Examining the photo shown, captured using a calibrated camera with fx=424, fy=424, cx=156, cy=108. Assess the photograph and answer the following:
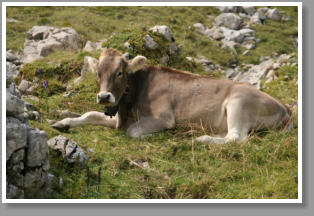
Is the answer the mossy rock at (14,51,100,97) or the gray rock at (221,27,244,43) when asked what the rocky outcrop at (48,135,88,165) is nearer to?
the mossy rock at (14,51,100,97)

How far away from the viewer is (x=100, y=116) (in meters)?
10.4

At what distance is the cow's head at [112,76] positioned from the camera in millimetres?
9617

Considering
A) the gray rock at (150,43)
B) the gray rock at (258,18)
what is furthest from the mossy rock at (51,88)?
the gray rock at (258,18)

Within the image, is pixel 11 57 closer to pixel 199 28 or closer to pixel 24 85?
pixel 24 85

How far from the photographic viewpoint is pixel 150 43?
47.8ft

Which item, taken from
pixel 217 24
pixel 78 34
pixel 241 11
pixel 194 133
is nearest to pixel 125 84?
pixel 194 133

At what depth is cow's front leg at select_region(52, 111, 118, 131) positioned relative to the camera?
974 centimetres

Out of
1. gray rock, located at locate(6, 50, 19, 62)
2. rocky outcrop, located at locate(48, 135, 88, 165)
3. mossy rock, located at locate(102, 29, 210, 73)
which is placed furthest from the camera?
gray rock, located at locate(6, 50, 19, 62)

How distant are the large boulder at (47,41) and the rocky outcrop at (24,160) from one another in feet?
37.5

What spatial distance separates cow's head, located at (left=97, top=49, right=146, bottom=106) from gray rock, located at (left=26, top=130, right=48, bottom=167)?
315 centimetres

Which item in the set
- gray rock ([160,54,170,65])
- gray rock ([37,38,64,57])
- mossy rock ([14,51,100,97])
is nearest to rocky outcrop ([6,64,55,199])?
mossy rock ([14,51,100,97])

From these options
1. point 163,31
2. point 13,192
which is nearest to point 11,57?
point 163,31

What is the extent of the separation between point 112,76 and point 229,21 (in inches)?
581

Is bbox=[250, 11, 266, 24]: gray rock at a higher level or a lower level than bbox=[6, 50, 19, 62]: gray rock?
higher
